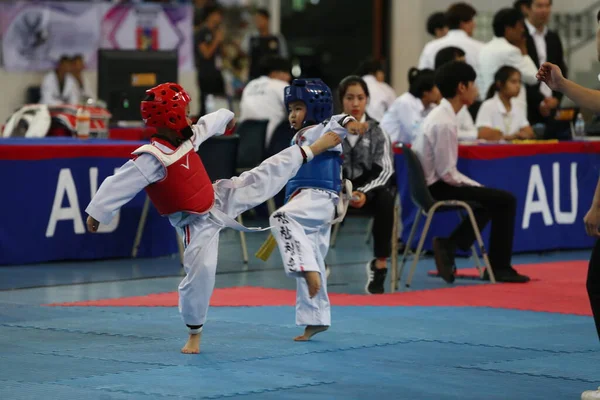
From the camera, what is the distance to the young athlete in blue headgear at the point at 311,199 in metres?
5.71

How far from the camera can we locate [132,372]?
489 centimetres

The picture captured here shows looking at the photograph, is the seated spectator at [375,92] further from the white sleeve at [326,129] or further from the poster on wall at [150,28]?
the white sleeve at [326,129]

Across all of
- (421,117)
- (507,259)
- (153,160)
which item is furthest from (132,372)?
(421,117)

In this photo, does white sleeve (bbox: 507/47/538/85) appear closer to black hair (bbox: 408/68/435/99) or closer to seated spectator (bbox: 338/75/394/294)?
black hair (bbox: 408/68/435/99)

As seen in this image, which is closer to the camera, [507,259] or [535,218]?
[507,259]

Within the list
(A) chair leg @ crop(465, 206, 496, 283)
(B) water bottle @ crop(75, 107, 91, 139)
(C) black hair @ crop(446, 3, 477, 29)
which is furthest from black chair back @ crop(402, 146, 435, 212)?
(C) black hair @ crop(446, 3, 477, 29)

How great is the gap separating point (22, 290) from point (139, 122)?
4.39 m

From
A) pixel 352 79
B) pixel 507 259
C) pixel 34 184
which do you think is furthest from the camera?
pixel 34 184

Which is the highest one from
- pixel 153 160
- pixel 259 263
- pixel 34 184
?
pixel 153 160

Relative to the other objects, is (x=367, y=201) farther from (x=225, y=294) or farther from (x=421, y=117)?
(x=421, y=117)

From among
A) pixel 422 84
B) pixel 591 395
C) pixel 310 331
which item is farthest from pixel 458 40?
pixel 591 395

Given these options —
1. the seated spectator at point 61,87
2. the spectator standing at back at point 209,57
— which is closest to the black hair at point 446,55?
the spectator standing at back at point 209,57

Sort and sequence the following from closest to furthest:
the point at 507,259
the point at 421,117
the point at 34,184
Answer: the point at 507,259 → the point at 34,184 → the point at 421,117

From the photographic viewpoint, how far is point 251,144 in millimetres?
10539
